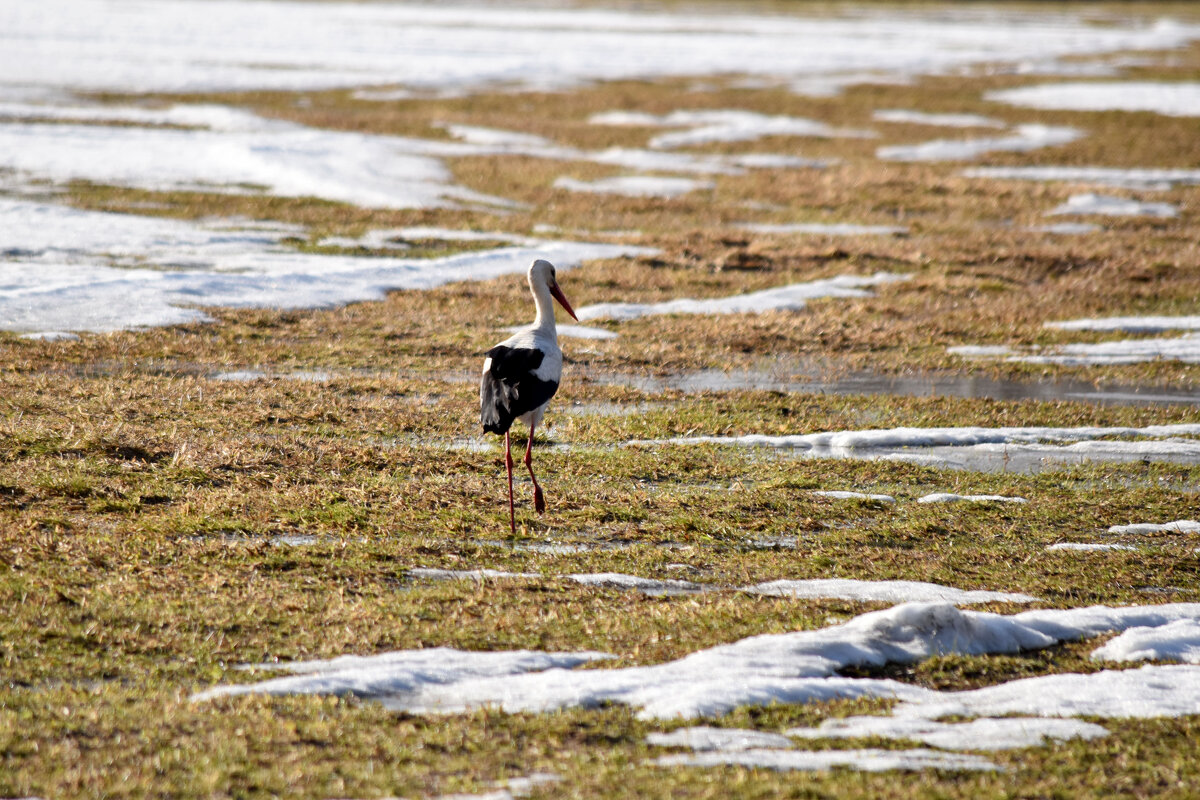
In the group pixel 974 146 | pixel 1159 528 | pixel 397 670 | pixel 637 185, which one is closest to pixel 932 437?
pixel 1159 528

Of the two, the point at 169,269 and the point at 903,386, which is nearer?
the point at 903,386

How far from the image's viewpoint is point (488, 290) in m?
21.4

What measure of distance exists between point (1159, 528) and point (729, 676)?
213 inches

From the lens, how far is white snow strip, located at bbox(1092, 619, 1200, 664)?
7.66 m

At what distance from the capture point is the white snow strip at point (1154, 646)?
7656mm

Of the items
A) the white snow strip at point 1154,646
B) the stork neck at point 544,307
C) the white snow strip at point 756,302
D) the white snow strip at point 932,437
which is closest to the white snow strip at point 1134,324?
the white snow strip at point 756,302

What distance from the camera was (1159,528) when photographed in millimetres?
10539

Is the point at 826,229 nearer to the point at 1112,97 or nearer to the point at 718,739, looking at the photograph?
the point at 718,739

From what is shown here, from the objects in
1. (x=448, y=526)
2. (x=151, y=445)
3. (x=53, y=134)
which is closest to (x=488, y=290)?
(x=151, y=445)

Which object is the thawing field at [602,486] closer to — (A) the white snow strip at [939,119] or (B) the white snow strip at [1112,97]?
(A) the white snow strip at [939,119]

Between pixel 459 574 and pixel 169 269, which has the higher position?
pixel 169 269

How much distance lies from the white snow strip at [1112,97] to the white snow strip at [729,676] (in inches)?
1992

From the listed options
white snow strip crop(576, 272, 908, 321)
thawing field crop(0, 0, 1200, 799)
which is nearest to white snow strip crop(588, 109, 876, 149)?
thawing field crop(0, 0, 1200, 799)

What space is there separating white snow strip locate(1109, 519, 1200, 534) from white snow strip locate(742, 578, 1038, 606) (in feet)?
7.26
